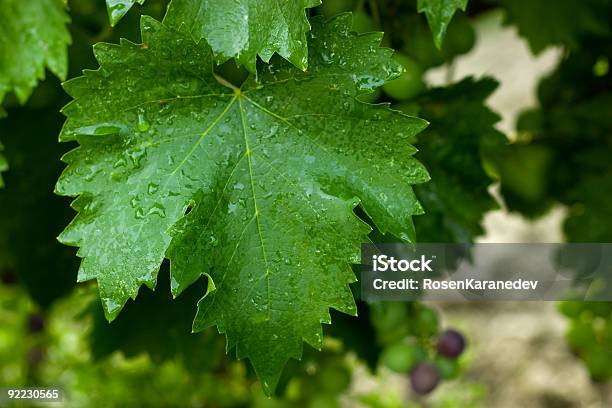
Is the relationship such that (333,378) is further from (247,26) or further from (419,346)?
(247,26)

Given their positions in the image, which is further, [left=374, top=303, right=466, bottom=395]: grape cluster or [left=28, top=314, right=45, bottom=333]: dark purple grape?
[left=28, top=314, right=45, bottom=333]: dark purple grape

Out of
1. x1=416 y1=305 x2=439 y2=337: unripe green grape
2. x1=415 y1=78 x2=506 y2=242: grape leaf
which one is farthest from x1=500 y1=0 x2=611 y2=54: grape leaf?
x1=416 y1=305 x2=439 y2=337: unripe green grape

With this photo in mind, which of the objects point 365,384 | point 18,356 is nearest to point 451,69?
point 18,356

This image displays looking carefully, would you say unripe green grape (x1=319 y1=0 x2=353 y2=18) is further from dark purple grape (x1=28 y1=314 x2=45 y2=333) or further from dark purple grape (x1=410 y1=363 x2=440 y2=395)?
dark purple grape (x1=28 y1=314 x2=45 y2=333)

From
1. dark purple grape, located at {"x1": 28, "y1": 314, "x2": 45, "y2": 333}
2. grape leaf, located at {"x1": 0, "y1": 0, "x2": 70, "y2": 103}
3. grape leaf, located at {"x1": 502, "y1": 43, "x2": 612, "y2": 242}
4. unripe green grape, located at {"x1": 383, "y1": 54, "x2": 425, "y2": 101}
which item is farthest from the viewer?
dark purple grape, located at {"x1": 28, "y1": 314, "x2": 45, "y2": 333}

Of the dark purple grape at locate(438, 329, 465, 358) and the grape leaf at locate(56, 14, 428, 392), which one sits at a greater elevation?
the grape leaf at locate(56, 14, 428, 392)

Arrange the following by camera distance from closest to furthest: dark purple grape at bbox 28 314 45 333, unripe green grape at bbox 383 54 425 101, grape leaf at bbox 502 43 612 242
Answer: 1. unripe green grape at bbox 383 54 425 101
2. grape leaf at bbox 502 43 612 242
3. dark purple grape at bbox 28 314 45 333

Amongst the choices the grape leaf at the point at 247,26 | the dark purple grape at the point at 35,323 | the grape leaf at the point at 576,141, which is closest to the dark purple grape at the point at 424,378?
the grape leaf at the point at 576,141

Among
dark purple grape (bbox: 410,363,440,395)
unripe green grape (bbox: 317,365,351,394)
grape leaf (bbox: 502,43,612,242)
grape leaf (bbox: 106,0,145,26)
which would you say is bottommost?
unripe green grape (bbox: 317,365,351,394)
